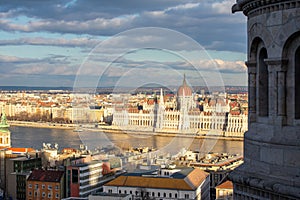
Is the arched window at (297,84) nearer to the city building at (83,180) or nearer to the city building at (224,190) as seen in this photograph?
the city building at (224,190)

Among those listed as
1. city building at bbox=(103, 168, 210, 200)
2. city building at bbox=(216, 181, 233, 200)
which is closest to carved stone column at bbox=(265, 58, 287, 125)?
city building at bbox=(103, 168, 210, 200)

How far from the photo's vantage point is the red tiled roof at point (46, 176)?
1249cm

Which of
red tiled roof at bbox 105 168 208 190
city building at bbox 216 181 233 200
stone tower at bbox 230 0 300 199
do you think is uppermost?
stone tower at bbox 230 0 300 199

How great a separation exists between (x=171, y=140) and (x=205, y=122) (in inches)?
267

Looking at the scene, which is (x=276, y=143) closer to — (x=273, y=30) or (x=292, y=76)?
(x=292, y=76)

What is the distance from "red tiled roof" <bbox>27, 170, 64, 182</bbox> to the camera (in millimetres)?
12492

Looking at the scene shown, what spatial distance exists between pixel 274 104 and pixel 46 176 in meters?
11.0

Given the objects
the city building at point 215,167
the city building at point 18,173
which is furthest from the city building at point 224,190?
the city building at point 18,173

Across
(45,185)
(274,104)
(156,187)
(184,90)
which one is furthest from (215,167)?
(274,104)

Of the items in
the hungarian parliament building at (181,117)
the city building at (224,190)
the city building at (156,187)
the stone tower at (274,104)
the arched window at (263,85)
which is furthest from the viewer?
the hungarian parliament building at (181,117)

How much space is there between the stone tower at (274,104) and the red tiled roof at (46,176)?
1061cm

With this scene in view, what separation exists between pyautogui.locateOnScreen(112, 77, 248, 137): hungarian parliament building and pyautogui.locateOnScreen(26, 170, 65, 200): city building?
14.4 meters

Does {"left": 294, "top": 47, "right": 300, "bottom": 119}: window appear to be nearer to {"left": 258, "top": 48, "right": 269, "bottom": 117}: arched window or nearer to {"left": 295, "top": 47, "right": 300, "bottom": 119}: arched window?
{"left": 295, "top": 47, "right": 300, "bottom": 119}: arched window

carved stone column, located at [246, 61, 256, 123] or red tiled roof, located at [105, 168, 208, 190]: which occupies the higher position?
carved stone column, located at [246, 61, 256, 123]
